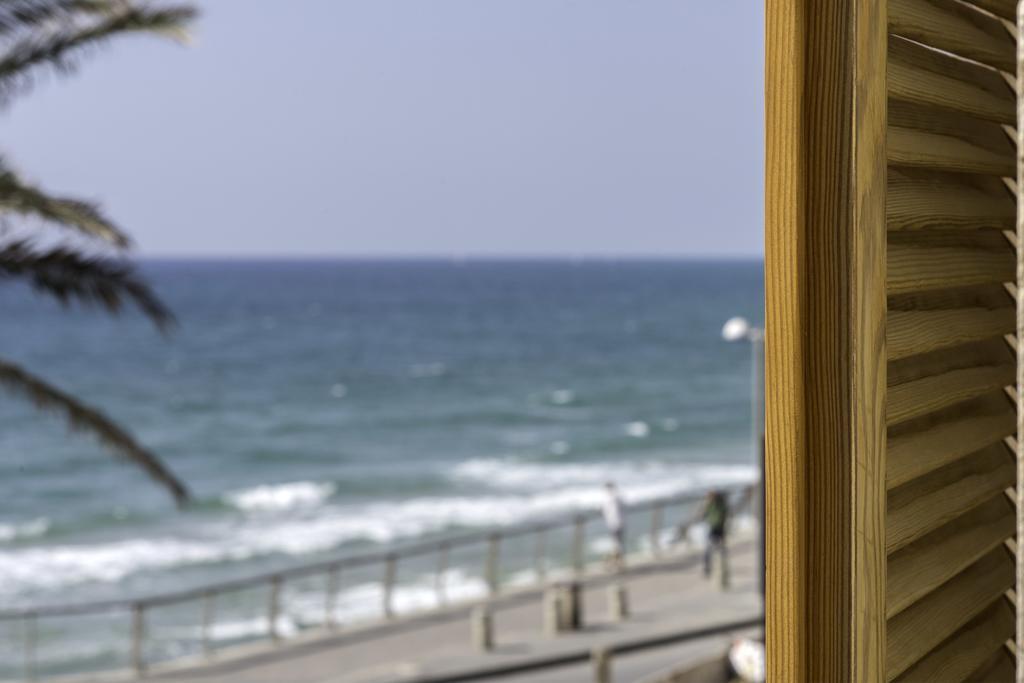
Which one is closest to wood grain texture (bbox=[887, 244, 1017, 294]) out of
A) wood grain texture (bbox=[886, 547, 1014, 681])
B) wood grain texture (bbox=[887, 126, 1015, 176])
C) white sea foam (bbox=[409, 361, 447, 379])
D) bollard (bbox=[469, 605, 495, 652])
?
wood grain texture (bbox=[887, 126, 1015, 176])

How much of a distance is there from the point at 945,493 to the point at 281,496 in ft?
146

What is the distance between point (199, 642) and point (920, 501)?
2475 cm

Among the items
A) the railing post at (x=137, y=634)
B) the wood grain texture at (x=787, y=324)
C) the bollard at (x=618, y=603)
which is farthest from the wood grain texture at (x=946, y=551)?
the bollard at (x=618, y=603)

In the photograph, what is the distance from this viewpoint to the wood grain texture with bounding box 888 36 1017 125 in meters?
1.67

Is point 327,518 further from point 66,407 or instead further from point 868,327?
point 868,327

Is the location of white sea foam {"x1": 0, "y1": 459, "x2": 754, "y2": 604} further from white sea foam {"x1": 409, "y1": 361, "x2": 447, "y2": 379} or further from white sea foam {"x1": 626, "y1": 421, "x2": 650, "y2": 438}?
white sea foam {"x1": 409, "y1": 361, "x2": 447, "y2": 379}

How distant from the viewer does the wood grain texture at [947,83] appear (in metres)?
1.67

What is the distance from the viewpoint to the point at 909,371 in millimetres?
1705

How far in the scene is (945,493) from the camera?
180 centimetres

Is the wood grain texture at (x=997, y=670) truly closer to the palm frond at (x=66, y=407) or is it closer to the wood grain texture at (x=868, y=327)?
the wood grain texture at (x=868, y=327)

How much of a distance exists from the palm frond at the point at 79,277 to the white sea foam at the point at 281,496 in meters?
33.1

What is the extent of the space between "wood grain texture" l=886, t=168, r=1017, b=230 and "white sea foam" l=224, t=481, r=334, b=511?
41.6 meters

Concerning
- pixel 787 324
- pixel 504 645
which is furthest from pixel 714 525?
pixel 787 324

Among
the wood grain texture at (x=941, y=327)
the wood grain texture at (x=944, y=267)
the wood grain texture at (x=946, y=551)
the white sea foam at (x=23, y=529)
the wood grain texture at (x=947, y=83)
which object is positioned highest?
the wood grain texture at (x=947, y=83)
